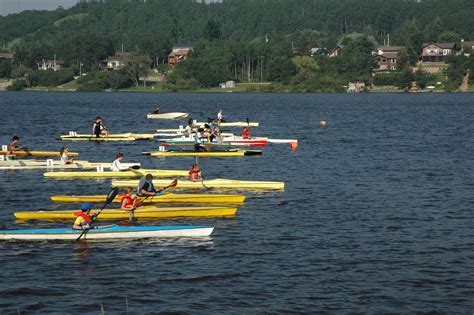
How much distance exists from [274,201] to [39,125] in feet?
215

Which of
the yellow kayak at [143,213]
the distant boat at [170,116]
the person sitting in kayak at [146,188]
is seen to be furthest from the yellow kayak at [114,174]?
the distant boat at [170,116]

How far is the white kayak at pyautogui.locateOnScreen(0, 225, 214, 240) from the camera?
105 ft

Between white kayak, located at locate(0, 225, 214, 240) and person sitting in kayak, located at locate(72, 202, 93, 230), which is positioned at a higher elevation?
person sitting in kayak, located at locate(72, 202, 93, 230)

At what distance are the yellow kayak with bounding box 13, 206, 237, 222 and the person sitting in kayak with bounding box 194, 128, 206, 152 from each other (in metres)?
23.9

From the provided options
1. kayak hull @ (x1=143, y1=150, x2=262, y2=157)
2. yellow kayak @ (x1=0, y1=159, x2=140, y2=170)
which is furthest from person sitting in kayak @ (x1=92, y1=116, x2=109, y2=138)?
yellow kayak @ (x1=0, y1=159, x2=140, y2=170)

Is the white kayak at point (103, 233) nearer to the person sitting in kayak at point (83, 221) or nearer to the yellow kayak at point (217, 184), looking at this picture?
the person sitting in kayak at point (83, 221)

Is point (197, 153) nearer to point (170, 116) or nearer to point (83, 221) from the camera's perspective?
point (83, 221)

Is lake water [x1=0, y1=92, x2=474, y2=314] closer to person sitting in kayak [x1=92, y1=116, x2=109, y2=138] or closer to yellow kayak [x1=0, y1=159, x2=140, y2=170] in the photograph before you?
yellow kayak [x1=0, y1=159, x2=140, y2=170]

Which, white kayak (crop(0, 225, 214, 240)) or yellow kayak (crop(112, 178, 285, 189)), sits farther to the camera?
yellow kayak (crop(112, 178, 285, 189))

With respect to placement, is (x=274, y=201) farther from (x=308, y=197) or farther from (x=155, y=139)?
(x=155, y=139)

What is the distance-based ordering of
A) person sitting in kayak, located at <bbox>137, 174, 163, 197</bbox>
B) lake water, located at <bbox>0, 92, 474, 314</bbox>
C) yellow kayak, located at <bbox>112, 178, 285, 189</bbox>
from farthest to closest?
yellow kayak, located at <bbox>112, 178, 285, 189</bbox> → person sitting in kayak, located at <bbox>137, 174, 163, 197</bbox> → lake water, located at <bbox>0, 92, 474, 314</bbox>

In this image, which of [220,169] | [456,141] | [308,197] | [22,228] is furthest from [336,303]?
[456,141]

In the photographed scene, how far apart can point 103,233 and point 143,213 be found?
3.90 m

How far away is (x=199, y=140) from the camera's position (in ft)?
206
